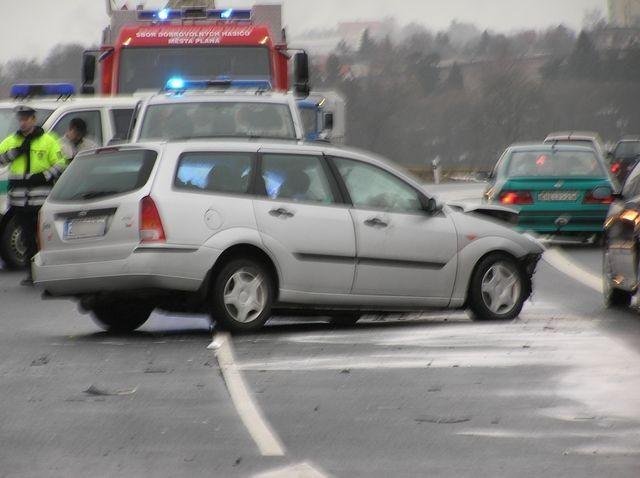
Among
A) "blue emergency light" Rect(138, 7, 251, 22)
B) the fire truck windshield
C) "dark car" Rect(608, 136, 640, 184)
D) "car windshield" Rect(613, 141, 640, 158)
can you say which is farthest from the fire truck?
"car windshield" Rect(613, 141, 640, 158)

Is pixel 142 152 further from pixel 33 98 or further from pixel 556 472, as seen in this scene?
pixel 33 98

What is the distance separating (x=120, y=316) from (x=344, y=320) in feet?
6.34

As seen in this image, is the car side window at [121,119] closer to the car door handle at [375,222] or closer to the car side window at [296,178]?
the car side window at [296,178]

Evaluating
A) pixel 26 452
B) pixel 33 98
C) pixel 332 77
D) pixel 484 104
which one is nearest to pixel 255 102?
pixel 33 98

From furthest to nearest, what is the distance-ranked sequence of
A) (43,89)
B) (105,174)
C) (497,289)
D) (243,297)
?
(43,89) → (497,289) → (105,174) → (243,297)

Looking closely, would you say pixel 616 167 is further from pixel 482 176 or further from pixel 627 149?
pixel 482 176

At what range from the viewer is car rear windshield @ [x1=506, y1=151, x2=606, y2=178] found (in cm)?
2642

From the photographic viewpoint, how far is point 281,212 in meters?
14.3

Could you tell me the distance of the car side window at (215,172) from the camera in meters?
14.2

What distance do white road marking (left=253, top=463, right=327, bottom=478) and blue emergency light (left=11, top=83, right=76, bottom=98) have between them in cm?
1736

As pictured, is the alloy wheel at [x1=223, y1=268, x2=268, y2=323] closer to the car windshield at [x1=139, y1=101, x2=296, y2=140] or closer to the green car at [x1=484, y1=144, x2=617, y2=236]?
the car windshield at [x1=139, y1=101, x2=296, y2=140]

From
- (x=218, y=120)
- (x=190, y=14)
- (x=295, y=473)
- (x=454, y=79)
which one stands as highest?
(x=190, y=14)

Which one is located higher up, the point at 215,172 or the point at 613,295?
the point at 215,172

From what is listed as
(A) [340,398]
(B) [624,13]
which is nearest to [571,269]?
(A) [340,398]
